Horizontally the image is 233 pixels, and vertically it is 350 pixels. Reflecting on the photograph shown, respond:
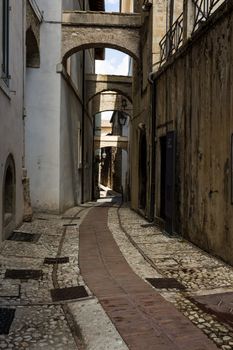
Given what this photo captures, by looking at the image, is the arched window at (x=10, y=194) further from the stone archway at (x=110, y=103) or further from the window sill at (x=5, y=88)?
A: the stone archway at (x=110, y=103)

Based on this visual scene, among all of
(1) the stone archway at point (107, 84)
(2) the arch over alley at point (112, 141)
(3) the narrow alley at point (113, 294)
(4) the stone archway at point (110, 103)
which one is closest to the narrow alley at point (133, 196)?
(3) the narrow alley at point (113, 294)

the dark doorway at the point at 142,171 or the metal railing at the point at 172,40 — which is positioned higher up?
the metal railing at the point at 172,40

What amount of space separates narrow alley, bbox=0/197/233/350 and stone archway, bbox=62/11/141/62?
7.00 m

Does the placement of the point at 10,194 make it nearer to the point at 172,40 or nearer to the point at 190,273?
the point at 190,273

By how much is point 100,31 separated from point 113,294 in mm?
10476

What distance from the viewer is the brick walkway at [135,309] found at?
11.0 ft

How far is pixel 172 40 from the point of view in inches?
397

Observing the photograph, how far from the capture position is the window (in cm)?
698

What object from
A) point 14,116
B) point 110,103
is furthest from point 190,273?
point 110,103

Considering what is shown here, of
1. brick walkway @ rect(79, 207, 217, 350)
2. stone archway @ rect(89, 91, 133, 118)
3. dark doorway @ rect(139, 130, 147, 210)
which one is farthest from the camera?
stone archway @ rect(89, 91, 133, 118)

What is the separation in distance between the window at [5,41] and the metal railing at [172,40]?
11.5ft

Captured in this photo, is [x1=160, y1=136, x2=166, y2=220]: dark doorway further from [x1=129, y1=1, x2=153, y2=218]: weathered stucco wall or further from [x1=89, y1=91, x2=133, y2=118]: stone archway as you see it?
[x1=89, y1=91, x2=133, y2=118]: stone archway

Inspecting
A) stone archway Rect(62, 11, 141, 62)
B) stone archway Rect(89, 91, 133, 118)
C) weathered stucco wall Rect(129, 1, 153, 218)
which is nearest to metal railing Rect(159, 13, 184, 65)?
weathered stucco wall Rect(129, 1, 153, 218)

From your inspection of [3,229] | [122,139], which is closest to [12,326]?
[3,229]
